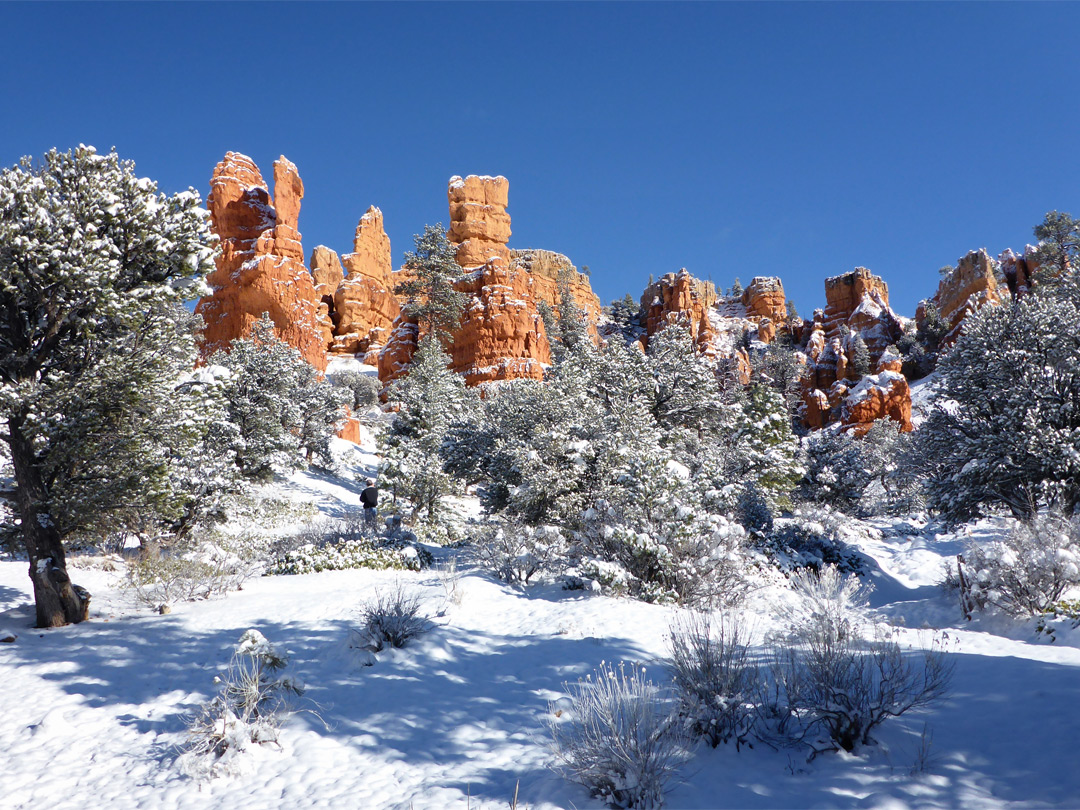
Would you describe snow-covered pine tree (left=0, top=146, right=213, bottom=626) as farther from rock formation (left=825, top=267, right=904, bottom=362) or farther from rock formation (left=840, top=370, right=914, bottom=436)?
rock formation (left=825, top=267, right=904, bottom=362)

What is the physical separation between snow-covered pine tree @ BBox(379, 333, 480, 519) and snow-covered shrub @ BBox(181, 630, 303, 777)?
11973 millimetres

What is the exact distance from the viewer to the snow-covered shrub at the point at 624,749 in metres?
4.26

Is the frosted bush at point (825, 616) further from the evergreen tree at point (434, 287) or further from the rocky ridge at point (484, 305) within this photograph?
the evergreen tree at point (434, 287)

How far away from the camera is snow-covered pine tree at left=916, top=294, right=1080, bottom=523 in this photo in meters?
14.1

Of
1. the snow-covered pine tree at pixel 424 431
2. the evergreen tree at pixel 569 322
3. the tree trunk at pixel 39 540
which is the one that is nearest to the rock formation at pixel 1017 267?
the evergreen tree at pixel 569 322

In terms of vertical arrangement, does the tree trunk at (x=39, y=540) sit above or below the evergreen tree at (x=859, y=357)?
below

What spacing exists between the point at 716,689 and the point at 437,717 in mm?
3069

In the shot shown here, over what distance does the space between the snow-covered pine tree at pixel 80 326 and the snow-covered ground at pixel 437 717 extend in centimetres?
217

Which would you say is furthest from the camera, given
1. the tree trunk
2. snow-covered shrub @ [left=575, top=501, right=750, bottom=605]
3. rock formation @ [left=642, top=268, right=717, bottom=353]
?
rock formation @ [left=642, top=268, right=717, bottom=353]

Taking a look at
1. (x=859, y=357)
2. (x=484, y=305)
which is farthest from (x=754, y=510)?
(x=859, y=357)

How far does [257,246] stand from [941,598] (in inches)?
2279

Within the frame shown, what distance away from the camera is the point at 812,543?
18.9 m

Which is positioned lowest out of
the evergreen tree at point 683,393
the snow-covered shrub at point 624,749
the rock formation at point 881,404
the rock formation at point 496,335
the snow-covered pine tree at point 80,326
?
the snow-covered shrub at point 624,749

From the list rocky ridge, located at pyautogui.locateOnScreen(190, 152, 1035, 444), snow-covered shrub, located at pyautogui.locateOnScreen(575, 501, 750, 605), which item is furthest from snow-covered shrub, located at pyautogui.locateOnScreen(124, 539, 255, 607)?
rocky ridge, located at pyautogui.locateOnScreen(190, 152, 1035, 444)
